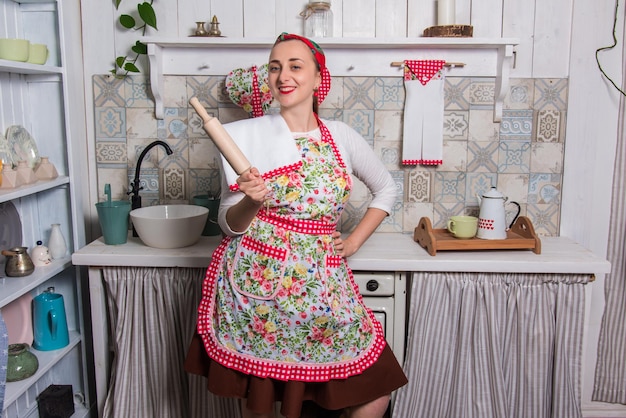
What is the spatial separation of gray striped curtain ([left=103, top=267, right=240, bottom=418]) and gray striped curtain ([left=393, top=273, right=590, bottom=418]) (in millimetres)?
690

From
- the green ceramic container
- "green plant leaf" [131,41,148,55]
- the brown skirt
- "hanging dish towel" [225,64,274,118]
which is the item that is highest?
"green plant leaf" [131,41,148,55]

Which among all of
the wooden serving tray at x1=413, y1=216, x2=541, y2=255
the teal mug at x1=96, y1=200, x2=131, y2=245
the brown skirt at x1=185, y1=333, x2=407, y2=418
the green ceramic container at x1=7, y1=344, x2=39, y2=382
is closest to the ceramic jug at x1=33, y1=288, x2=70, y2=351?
the green ceramic container at x1=7, y1=344, x2=39, y2=382

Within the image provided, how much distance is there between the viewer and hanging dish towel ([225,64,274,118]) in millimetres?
2256

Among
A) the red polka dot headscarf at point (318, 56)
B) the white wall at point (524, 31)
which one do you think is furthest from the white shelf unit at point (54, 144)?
the red polka dot headscarf at point (318, 56)

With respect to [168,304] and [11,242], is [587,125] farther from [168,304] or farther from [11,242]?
[11,242]

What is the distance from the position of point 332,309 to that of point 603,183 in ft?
4.64

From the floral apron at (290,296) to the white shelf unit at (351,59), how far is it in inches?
32.5

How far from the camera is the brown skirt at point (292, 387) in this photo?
5.37ft

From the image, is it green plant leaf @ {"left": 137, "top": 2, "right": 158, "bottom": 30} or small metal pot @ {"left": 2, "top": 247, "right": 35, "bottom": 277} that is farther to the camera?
green plant leaf @ {"left": 137, "top": 2, "right": 158, "bottom": 30}

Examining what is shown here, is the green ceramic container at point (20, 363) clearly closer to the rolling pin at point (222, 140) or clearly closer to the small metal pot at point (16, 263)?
the small metal pot at point (16, 263)

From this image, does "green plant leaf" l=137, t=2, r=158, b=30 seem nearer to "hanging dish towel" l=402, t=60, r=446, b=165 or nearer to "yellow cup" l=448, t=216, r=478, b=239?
"hanging dish towel" l=402, t=60, r=446, b=165

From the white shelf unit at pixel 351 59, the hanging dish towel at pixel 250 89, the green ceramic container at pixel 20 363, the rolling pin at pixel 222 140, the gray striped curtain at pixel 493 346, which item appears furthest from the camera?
the white shelf unit at pixel 351 59

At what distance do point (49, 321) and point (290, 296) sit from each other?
1094 millimetres

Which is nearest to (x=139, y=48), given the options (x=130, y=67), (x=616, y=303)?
(x=130, y=67)
